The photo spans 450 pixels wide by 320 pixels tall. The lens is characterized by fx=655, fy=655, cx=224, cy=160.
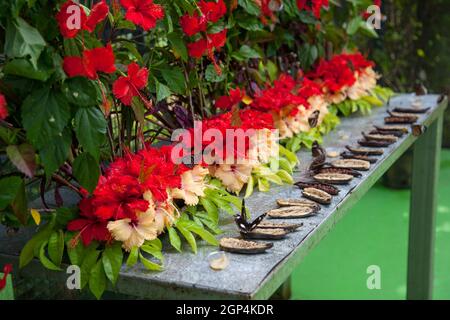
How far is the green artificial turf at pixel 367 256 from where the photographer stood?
291 cm

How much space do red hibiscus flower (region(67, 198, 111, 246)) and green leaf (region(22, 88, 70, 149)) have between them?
7.0 inches

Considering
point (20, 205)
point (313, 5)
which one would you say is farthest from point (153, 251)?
point (313, 5)

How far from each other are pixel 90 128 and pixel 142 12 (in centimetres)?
24

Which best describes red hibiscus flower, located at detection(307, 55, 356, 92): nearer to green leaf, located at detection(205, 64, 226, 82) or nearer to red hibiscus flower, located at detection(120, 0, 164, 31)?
green leaf, located at detection(205, 64, 226, 82)

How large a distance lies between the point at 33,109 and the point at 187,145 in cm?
47

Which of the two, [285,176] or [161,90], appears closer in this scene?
[161,90]

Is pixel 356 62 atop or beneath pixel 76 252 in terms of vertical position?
atop

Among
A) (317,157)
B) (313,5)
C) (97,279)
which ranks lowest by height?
(97,279)

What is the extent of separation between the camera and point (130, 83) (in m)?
1.15

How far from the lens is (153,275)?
3.59ft

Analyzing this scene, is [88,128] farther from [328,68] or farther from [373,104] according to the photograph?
[373,104]

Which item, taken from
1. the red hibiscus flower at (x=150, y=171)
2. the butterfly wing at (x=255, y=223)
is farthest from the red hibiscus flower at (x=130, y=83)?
the butterfly wing at (x=255, y=223)

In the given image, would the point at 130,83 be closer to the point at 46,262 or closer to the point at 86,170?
the point at 86,170
